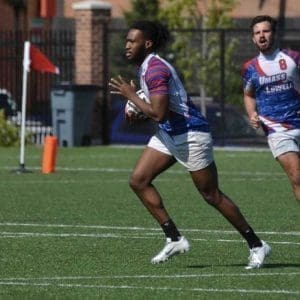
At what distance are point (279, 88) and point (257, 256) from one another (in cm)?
187

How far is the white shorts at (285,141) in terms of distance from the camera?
42.5 feet

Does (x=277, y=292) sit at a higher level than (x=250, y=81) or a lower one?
lower

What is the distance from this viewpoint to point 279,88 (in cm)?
1306

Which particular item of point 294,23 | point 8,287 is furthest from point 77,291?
point 294,23

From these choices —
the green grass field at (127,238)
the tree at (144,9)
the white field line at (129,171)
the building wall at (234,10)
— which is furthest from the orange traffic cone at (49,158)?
the tree at (144,9)

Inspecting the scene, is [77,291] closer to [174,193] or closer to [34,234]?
[34,234]

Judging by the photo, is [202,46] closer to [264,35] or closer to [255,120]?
[255,120]

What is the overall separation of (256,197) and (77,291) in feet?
30.7

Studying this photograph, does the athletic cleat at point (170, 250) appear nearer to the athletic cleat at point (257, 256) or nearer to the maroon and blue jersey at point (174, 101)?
the athletic cleat at point (257, 256)

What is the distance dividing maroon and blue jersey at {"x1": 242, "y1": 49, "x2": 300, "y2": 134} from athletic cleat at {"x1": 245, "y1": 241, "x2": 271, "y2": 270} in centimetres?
148

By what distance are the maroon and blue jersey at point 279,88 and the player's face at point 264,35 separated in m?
0.21

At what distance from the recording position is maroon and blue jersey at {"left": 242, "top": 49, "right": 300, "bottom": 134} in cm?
1303

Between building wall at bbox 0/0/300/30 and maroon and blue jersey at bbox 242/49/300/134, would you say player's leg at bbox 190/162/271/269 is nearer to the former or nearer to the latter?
maroon and blue jersey at bbox 242/49/300/134

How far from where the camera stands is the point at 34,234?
1477 centimetres
